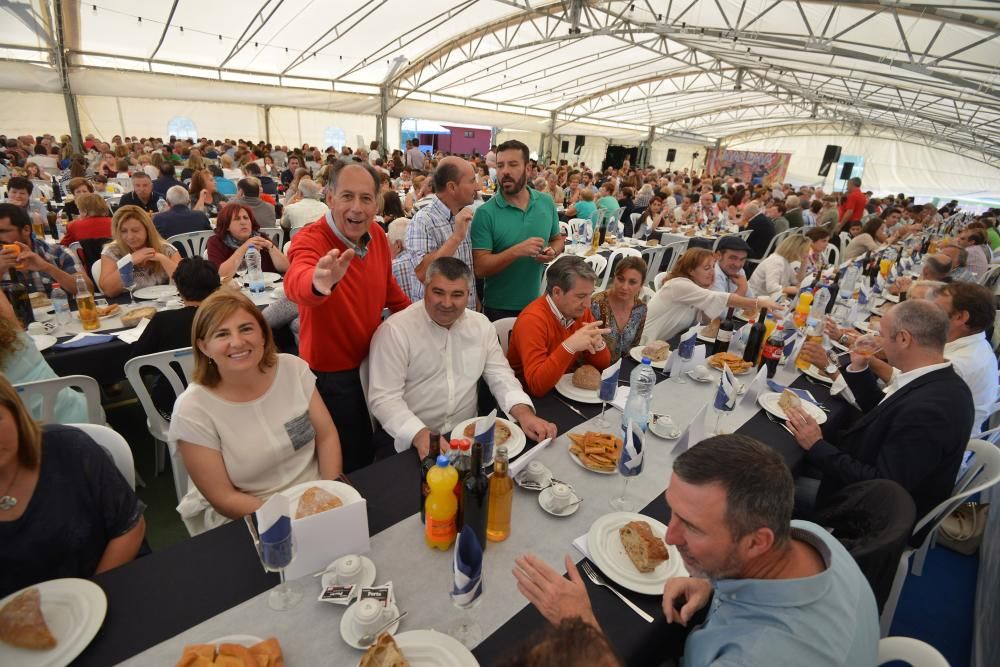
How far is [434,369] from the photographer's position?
2430 millimetres

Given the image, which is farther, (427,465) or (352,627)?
(427,465)

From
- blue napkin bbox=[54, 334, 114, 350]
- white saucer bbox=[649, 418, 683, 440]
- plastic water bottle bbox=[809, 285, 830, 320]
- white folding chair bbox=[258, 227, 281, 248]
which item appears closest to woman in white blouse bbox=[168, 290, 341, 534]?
white saucer bbox=[649, 418, 683, 440]

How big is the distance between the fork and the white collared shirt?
876mm

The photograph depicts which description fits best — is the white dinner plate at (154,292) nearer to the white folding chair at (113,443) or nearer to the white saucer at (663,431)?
the white folding chair at (113,443)

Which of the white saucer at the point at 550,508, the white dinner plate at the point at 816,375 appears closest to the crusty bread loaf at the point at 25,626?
the white saucer at the point at 550,508

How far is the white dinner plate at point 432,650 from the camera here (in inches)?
43.8

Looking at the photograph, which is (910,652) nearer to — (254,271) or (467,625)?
(467,625)

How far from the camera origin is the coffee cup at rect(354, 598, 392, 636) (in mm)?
1176

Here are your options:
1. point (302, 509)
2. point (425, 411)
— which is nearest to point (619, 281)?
point (425, 411)

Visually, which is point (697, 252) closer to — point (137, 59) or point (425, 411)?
point (425, 411)

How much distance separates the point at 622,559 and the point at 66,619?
147 centimetres

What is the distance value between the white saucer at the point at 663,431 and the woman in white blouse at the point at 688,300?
158 centimetres

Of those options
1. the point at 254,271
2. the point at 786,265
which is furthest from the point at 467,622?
the point at 786,265

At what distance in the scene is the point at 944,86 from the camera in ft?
35.6
